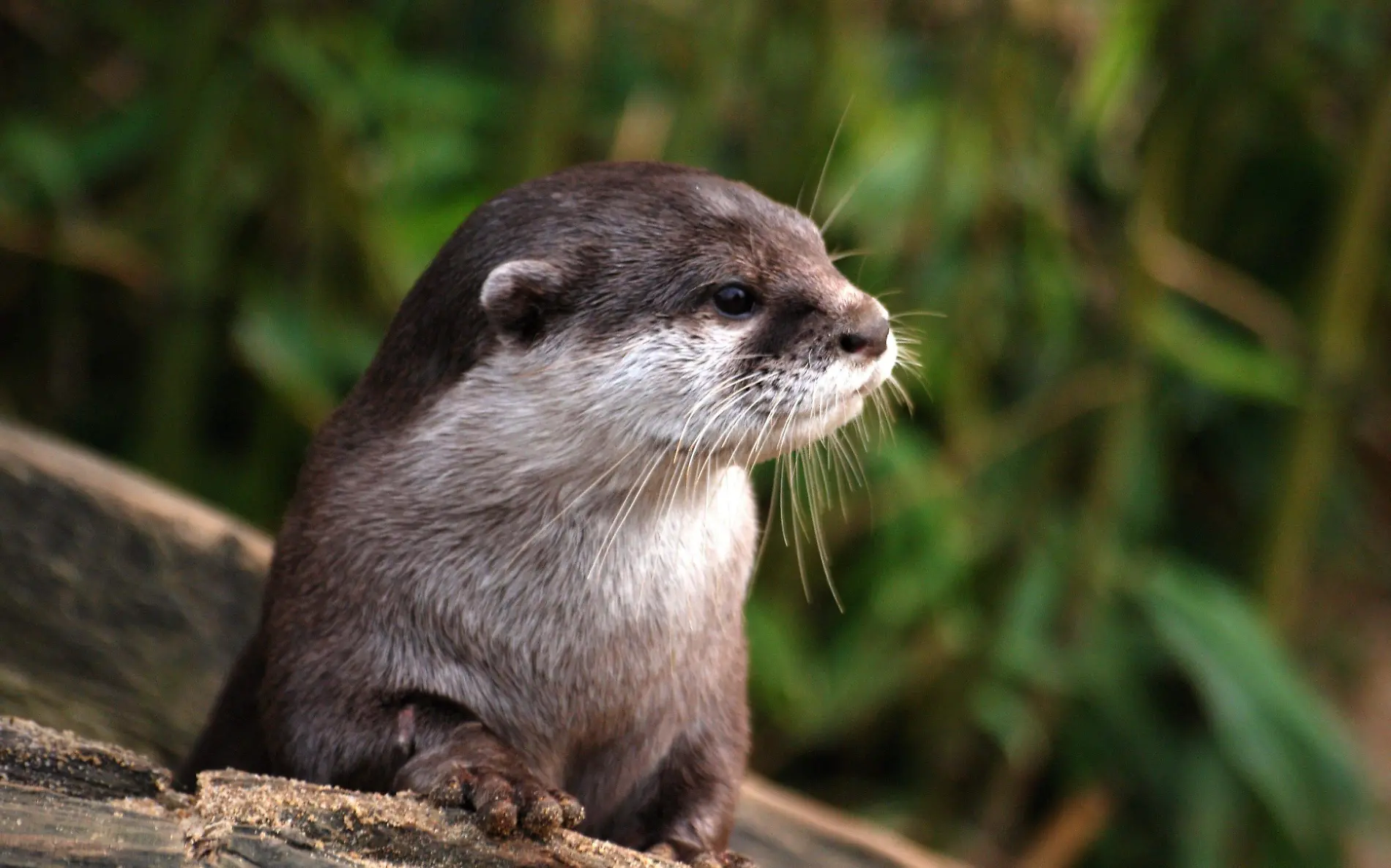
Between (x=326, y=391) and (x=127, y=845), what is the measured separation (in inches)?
62.5

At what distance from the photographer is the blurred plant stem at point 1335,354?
3.21m

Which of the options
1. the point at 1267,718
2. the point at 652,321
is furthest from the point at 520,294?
the point at 1267,718

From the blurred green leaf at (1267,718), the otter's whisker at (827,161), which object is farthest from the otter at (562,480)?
the blurred green leaf at (1267,718)

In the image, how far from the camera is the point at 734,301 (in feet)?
5.32

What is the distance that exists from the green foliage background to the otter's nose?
1455mm

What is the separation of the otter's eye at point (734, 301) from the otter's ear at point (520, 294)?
16 cm

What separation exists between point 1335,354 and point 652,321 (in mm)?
2100

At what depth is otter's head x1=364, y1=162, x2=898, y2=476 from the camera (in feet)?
5.16

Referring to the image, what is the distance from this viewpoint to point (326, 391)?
2838 mm

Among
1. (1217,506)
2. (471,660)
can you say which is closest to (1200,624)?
(1217,506)

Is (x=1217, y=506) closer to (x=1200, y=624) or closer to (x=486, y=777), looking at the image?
(x=1200, y=624)

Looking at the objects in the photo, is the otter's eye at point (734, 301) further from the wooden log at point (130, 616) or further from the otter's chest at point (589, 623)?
the wooden log at point (130, 616)

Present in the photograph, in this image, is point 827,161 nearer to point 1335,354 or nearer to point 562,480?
point 562,480

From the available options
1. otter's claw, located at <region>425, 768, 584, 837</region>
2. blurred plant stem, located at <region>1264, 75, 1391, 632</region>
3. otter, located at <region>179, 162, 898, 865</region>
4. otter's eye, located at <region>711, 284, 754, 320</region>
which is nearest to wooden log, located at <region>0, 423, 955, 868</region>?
otter, located at <region>179, 162, 898, 865</region>
